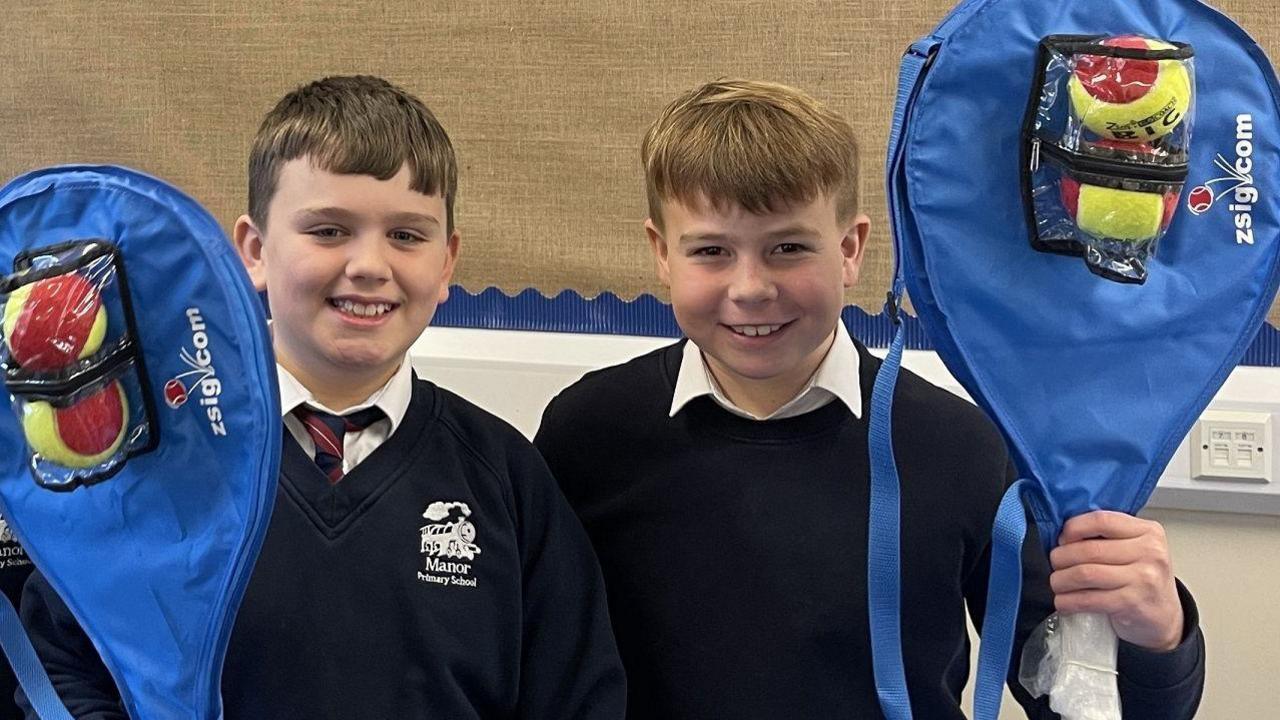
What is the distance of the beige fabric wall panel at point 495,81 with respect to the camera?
5.42ft

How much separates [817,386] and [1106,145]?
1.26 ft

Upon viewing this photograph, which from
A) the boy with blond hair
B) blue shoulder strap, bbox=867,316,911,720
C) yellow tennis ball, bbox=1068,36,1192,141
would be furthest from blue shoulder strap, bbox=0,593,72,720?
yellow tennis ball, bbox=1068,36,1192,141

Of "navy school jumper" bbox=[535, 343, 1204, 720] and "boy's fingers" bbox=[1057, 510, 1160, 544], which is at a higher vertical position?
"boy's fingers" bbox=[1057, 510, 1160, 544]

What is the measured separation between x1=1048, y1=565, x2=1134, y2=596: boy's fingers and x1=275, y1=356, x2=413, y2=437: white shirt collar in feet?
1.80

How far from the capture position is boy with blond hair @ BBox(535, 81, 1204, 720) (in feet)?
3.82

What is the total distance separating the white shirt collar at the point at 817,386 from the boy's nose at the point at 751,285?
0.11m

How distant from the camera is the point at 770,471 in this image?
3.99ft

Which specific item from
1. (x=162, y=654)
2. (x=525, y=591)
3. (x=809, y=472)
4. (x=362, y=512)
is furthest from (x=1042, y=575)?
(x=162, y=654)

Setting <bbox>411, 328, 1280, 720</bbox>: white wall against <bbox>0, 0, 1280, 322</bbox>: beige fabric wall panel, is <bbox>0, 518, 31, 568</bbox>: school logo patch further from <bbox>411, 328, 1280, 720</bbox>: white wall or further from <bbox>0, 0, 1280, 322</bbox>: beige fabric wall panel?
<bbox>411, 328, 1280, 720</bbox>: white wall

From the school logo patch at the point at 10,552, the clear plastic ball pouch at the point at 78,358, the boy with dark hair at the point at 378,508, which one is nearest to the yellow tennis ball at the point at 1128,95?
the boy with dark hair at the point at 378,508

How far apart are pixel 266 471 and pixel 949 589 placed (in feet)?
2.01

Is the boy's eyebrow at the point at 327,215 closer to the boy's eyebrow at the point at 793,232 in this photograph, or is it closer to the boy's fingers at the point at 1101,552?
the boy's eyebrow at the point at 793,232

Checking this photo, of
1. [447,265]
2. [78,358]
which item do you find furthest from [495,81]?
[78,358]

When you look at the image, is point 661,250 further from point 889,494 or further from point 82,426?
point 82,426
